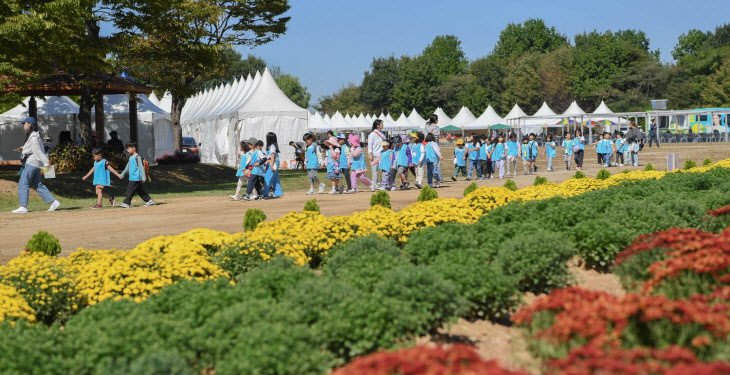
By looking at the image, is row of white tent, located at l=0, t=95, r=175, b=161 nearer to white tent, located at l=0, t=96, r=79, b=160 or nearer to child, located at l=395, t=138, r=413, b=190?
white tent, located at l=0, t=96, r=79, b=160

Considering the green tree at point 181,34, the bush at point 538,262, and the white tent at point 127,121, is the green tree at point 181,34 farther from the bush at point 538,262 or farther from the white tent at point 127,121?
the bush at point 538,262

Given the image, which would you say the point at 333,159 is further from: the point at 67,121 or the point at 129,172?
the point at 67,121

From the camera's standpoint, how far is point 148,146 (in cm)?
3195

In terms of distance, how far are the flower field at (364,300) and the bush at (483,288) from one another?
0.05 feet

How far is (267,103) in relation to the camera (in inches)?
1292

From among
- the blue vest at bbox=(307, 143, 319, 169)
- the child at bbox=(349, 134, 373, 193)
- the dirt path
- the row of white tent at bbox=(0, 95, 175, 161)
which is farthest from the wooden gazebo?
the child at bbox=(349, 134, 373, 193)

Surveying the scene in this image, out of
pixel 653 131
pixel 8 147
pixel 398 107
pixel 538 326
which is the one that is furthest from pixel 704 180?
pixel 398 107

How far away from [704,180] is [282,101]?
2226cm

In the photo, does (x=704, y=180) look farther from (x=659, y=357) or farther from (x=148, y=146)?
(x=148, y=146)

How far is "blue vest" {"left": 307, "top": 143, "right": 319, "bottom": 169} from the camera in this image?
18797 mm

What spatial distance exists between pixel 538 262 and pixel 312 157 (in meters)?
12.5

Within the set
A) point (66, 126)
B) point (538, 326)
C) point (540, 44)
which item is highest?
point (540, 44)

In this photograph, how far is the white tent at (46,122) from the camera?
30.2 meters

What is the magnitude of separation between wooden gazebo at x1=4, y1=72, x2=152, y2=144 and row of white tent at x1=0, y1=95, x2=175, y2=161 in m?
1.56
